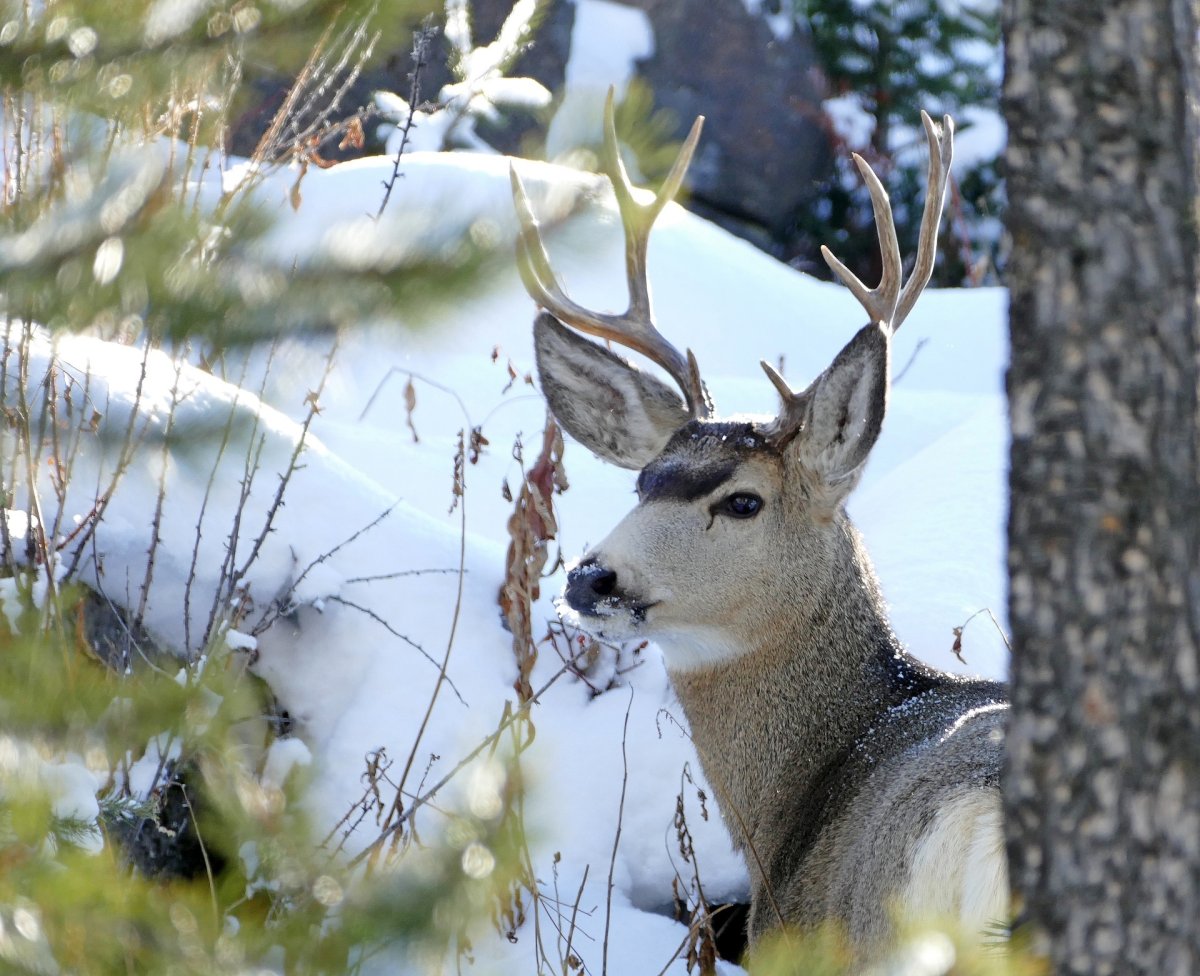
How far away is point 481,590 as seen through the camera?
4.96 metres

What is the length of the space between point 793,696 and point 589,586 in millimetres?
609

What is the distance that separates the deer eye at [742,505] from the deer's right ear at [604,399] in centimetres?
48

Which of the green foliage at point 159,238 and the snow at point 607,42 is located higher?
the green foliage at point 159,238

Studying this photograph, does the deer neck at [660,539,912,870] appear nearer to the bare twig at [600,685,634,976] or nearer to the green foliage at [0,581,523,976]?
the bare twig at [600,685,634,976]

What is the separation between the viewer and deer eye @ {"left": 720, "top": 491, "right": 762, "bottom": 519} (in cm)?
380

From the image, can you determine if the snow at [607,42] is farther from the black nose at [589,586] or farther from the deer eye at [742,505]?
the black nose at [589,586]

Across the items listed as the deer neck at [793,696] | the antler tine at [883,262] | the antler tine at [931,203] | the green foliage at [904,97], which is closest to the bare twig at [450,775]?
the deer neck at [793,696]

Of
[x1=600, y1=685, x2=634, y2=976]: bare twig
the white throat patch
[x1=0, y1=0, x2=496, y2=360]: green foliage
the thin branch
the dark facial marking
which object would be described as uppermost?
[x1=0, y1=0, x2=496, y2=360]: green foliage

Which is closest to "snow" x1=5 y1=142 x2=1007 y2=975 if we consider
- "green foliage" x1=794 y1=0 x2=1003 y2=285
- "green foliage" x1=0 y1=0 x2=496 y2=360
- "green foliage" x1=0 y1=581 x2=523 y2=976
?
"green foliage" x1=0 y1=581 x2=523 y2=976

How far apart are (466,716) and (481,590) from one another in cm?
53

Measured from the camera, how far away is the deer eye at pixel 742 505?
3801 millimetres

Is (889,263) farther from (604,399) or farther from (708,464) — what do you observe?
(604,399)

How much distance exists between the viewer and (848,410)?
3746 mm

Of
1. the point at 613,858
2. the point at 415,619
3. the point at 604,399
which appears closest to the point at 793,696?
the point at 613,858
